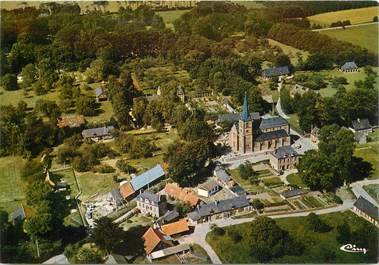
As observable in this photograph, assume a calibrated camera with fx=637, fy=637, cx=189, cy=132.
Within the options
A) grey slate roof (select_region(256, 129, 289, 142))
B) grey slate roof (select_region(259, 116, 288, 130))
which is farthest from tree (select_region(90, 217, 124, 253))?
grey slate roof (select_region(259, 116, 288, 130))

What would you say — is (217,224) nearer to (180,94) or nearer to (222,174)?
(222,174)

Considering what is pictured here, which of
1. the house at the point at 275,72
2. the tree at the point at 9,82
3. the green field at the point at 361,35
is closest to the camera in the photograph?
the tree at the point at 9,82

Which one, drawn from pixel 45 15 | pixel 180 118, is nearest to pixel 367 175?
pixel 180 118

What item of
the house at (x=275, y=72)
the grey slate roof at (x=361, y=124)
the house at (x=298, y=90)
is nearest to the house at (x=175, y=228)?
the grey slate roof at (x=361, y=124)

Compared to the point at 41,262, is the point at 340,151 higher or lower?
higher

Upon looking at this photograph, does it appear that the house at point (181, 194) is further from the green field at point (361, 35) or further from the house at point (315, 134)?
the green field at point (361, 35)

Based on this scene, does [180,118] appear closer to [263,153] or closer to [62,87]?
[263,153]
